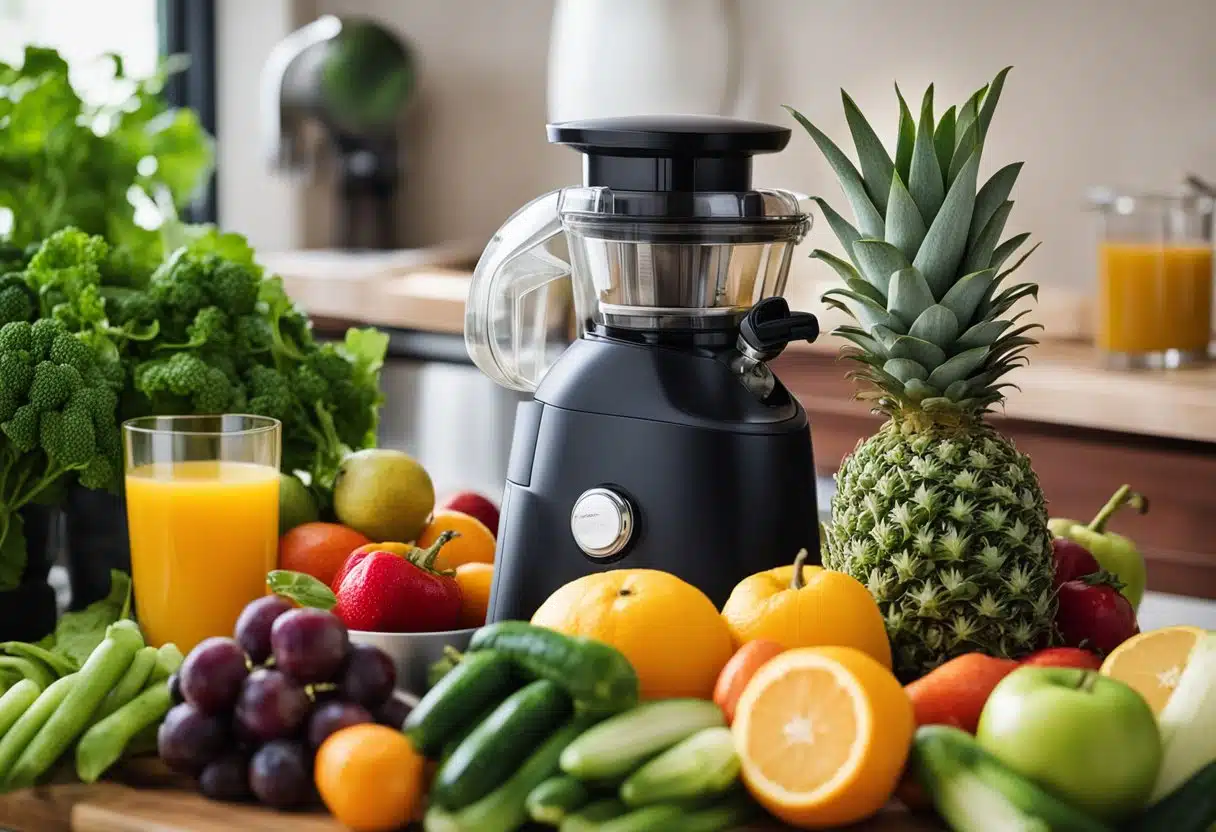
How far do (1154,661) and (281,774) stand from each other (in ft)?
1.77

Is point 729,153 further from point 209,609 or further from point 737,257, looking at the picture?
point 209,609

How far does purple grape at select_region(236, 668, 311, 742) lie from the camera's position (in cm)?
84

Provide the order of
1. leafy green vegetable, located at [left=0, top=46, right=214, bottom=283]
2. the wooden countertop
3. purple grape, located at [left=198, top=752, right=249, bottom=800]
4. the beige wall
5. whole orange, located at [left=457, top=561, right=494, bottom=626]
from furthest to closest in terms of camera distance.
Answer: the beige wall < the wooden countertop < leafy green vegetable, located at [left=0, top=46, right=214, bottom=283] < whole orange, located at [left=457, top=561, right=494, bottom=626] < purple grape, located at [left=198, top=752, right=249, bottom=800]

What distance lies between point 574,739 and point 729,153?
0.47 metres

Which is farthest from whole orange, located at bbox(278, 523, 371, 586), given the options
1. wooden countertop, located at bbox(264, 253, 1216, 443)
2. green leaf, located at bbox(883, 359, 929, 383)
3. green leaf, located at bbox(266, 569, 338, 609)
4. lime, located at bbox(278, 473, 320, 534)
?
wooden countertop, located at bbox(264, 253, 1216, 443)

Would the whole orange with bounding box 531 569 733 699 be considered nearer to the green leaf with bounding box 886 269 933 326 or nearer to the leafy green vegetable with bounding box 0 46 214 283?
the green leaf with bounding box 886 269 933 326

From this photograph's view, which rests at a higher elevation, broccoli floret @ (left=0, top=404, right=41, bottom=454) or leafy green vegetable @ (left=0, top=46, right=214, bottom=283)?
leafy green vegetable @ (left=0, top=46, right=214, bottom=283)

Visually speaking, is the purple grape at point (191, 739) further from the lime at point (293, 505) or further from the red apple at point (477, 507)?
the red apple at point (477, 507)

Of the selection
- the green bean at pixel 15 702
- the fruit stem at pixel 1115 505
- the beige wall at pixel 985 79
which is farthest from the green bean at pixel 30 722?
the beige wall at pixel 985 79

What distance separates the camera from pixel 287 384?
4.46ft

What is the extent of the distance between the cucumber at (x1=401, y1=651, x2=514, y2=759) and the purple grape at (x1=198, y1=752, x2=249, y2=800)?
0.11 meters

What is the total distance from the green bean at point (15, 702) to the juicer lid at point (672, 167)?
1.67ft

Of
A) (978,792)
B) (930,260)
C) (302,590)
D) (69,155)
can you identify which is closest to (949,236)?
(930,260)

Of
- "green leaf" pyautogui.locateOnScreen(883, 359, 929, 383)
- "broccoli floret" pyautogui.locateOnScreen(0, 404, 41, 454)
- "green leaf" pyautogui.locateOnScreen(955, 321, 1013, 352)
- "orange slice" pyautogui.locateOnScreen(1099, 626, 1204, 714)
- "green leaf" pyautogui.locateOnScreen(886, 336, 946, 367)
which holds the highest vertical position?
"green leaf" pyautogui.locateOnScreen(955, 321, 1013, 352)
